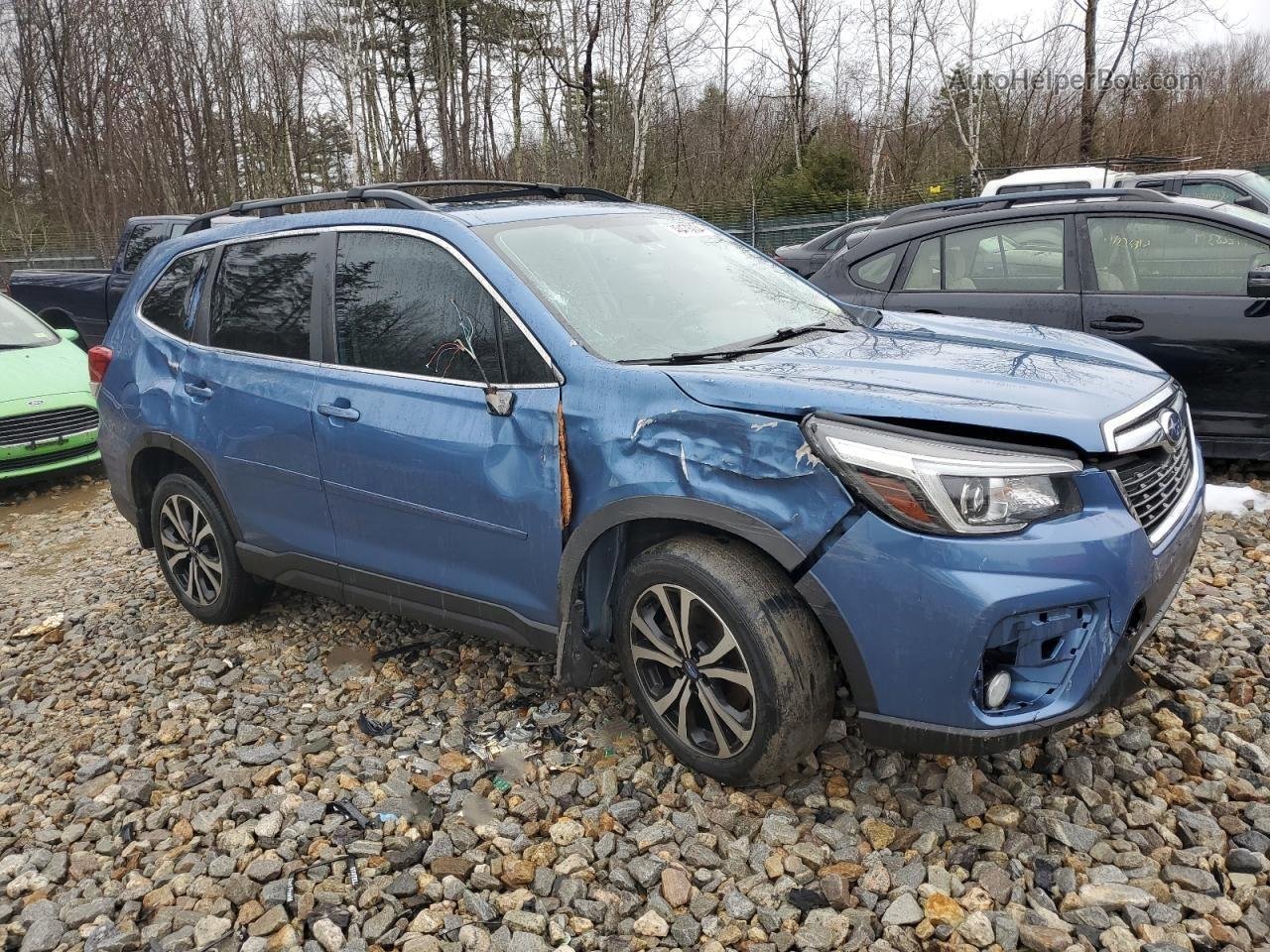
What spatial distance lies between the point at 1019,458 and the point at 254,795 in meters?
2.57

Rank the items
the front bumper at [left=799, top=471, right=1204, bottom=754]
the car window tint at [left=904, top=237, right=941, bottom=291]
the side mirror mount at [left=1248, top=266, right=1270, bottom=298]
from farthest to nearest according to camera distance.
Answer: the car window tint at [left=904, top=237, right=941, bottom=291] < the side mirror mount at [left=1248, top=266, right=1270, bottom=298] < the front bumper at [left=799, top=471, right=1204, bottom=754]

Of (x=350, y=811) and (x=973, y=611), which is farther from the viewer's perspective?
(x=350, y=811)

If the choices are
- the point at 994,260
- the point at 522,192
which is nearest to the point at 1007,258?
the point at 994,260

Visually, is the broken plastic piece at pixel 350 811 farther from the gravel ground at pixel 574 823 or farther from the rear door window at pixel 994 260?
the rear door window at pixel 994 260

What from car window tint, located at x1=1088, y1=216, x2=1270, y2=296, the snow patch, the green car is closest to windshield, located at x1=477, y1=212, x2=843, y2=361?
car window tint, located at x1=1088, y1=216, x2=1270, y2=296

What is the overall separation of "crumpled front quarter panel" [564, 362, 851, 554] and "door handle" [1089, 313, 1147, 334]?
368 centimetres

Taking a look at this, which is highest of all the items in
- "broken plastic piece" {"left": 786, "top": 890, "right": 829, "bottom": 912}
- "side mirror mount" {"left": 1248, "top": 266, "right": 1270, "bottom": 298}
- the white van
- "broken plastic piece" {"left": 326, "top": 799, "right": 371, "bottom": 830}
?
the white van

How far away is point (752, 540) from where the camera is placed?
2.47 m

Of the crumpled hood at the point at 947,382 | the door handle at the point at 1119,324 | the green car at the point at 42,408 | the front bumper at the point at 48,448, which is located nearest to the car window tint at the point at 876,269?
the door handle at the point at 1119,324

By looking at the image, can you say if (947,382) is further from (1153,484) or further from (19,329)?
(19,329)

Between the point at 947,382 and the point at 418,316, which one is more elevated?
the point at 418,316

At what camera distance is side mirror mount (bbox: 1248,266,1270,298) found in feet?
15.5

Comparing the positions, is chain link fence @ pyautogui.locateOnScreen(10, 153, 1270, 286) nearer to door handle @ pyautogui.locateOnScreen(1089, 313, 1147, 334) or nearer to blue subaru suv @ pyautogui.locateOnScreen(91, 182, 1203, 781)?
door handle @ pyautogui.locateOnScreen(1089, 313, 1147, 334)

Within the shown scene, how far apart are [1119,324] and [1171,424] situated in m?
2.81
